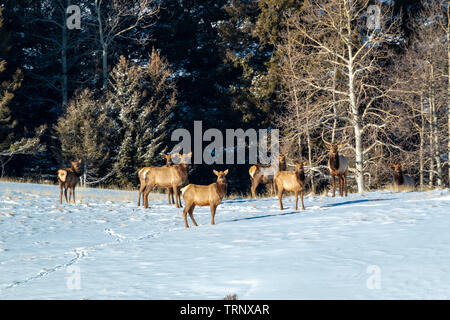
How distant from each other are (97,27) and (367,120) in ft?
72.2

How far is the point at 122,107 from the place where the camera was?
33656mm

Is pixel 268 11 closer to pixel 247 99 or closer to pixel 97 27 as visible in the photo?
pixel 247 99

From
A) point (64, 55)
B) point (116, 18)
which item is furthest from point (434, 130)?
point (64, 55)

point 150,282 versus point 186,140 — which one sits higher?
point 186,140

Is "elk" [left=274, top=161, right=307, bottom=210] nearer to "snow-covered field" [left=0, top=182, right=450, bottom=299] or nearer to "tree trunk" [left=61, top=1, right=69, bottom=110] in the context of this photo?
"snow-covered field" [left=0, top=182, right=450, bottom=299]

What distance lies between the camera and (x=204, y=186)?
47.5ft

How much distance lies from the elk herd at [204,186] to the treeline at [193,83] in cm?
761

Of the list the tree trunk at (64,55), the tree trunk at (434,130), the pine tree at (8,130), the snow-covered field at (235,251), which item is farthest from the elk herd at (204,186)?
the tree trunk at (64,55)

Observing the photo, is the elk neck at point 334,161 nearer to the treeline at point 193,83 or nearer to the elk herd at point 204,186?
the elk herd at point 204,186

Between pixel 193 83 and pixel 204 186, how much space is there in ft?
98.5

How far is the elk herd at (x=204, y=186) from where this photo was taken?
45.9 feet
